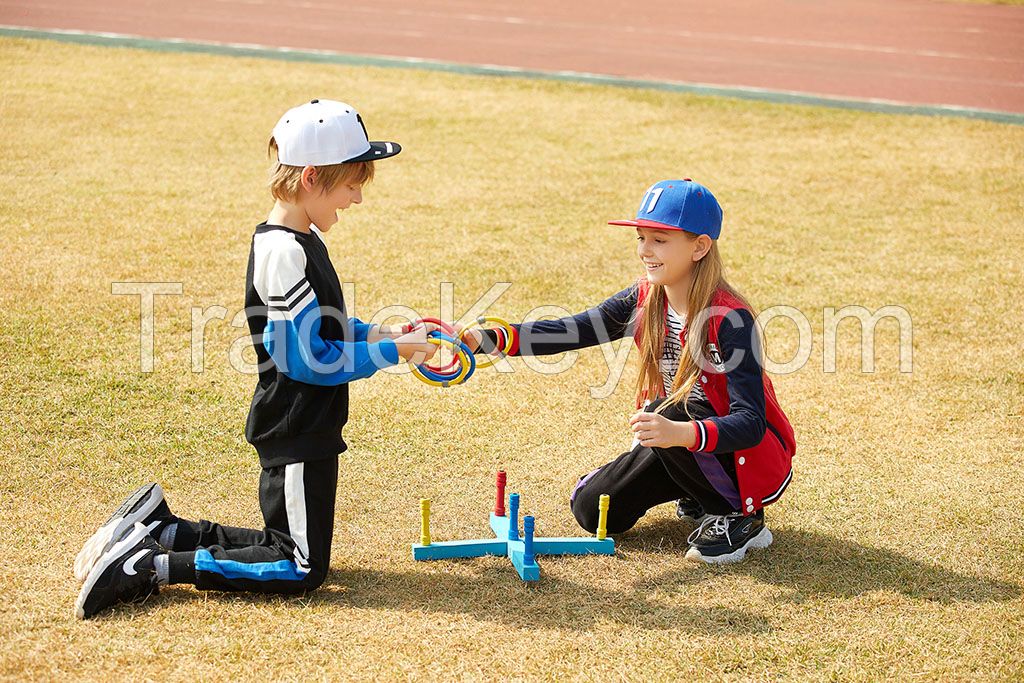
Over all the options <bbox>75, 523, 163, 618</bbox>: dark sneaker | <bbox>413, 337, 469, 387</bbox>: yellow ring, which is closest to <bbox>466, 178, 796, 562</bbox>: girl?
<bbox>413, 337, 469, 387</bbox>: yellow ring

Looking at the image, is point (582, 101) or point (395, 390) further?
point (582, 101)

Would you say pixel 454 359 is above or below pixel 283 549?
above

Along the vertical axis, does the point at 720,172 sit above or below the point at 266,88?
below

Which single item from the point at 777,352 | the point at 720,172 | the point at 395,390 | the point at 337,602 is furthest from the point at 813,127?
the point at 337,602

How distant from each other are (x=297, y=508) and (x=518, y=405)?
204 cm

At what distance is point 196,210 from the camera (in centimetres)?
860

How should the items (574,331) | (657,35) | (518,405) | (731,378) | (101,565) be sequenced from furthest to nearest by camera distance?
1. (657,35)
2. (518,405)
3. (574,331)
4. (731,378)
5. (101,565)

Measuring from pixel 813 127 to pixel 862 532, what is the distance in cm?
770

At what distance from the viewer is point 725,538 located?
4508mm

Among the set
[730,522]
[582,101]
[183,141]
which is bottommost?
[730,522]

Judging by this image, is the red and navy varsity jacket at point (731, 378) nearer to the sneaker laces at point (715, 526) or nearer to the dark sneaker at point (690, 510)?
the sneaker laces at point (715, 526)

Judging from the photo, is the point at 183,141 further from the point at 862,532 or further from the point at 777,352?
the point at 862,532

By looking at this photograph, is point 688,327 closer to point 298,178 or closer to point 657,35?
point 298,178

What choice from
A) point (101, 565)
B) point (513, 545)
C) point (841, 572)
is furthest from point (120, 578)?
point (841, 572)
